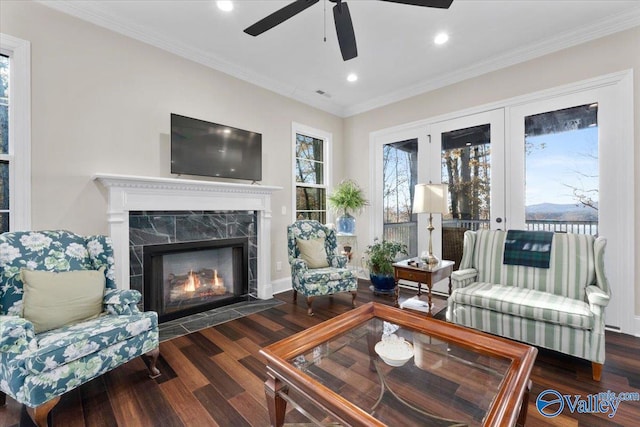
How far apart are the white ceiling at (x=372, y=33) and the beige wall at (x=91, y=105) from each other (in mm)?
175

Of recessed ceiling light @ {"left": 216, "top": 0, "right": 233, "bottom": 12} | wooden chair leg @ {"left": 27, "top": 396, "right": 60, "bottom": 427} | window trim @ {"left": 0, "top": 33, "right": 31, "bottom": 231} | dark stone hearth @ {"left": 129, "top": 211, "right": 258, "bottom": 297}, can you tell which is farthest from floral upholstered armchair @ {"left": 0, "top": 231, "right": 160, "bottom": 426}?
recessed ceiling light @ {"left": 216, "top": 0, "right": 233, "bottom": 12}

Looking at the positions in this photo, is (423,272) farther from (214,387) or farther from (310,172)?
(310,172)

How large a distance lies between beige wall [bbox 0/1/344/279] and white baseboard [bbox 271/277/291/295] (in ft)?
6.56

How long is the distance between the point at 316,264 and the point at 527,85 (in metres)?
3.24

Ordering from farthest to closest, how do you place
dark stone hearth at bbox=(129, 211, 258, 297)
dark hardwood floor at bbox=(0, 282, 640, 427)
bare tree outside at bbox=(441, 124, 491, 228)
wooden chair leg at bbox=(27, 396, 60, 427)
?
1. bare tree outside at bbox=(441, 124, 491, 228)
2. dark stone hearth at bbox=(129, 211, 258, 297)
3. dark hardwood floor at bbox=(0, 282, 640, 427)
4. wooden chair leg at bbox=(27, 396, 60, 427)

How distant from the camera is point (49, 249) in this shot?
2.07 meters

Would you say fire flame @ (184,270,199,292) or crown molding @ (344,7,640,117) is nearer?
crown molding @ (344,7,640,117)

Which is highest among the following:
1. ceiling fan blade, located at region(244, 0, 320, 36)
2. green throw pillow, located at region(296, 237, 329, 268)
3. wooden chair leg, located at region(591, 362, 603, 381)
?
ceiling fan blade, located at region(244, 0, 320, 36)

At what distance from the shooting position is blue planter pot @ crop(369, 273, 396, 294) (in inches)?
155

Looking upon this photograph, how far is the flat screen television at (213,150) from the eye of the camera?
9.87ft

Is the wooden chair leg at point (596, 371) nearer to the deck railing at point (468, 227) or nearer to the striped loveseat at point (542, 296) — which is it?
the striped loveseat at point (542, 296)

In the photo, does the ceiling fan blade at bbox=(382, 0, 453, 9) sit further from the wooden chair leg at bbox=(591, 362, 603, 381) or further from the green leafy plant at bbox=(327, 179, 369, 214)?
the green leafy plant at bbox=(327, 179, 369, 214)

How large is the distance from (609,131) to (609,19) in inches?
41.1

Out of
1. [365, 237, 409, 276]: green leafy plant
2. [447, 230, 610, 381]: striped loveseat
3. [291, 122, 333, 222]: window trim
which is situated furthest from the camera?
[291, 122, 333, 222]: window trim
